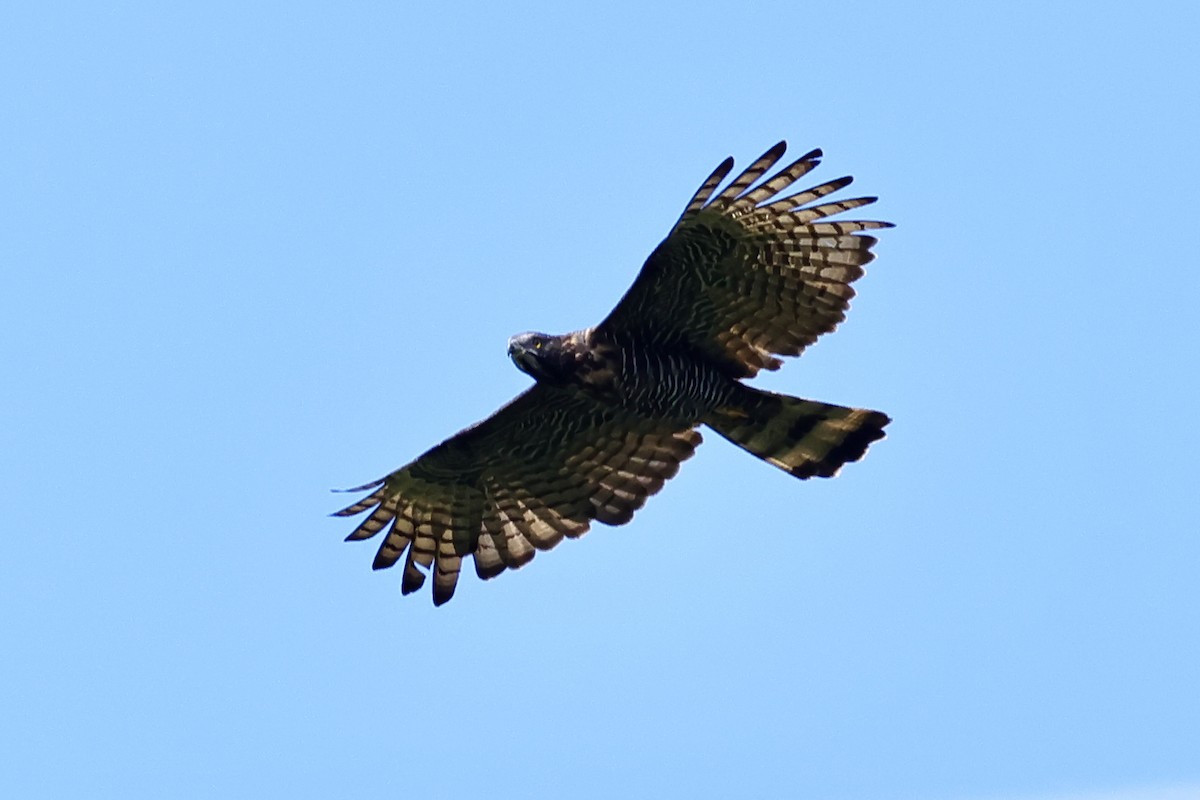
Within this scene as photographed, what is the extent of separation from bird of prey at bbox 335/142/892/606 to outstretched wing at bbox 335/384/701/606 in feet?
0.04

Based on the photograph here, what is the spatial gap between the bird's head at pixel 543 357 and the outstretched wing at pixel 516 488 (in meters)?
0.75

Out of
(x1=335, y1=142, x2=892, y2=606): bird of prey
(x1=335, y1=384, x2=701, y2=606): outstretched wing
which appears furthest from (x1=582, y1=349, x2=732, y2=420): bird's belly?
(x1=335, y1=384, x2=701, y2=606): outstretched wing

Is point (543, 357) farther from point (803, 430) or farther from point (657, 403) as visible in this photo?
point (803, 430)

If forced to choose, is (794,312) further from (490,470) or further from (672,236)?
(490,470)

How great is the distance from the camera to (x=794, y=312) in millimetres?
15367

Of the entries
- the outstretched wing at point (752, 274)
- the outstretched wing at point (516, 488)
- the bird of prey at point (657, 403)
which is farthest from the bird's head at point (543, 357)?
the outstretched wing at point (516, 488)

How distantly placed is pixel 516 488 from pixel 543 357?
1627 mm

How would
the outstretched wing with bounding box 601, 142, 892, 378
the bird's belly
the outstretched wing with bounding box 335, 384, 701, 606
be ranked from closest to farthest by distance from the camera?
the outstretched wing with bounding box 601, 142, 892, 378, the bird's belly, the outstretched wing with bounding box 335, 384, 701, 606

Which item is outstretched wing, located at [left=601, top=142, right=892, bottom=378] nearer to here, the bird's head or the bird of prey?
the bird of prey

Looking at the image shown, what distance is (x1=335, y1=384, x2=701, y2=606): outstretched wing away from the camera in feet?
52.9

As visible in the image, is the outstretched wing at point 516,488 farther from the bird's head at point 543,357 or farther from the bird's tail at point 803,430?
the bird's head at point 543,357

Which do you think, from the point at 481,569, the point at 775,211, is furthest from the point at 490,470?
the point at 775,211

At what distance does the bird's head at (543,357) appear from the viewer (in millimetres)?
15188

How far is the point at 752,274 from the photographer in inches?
601
